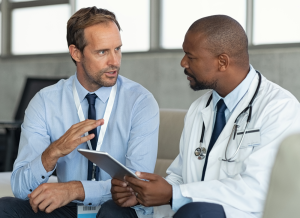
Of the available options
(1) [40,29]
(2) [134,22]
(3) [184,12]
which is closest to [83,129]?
(3) [184,12]

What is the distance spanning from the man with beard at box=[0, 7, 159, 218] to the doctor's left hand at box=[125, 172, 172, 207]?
0.24m

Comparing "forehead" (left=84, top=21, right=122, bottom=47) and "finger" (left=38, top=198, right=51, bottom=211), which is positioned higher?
"forehead" (left=84, top=21, right=122, bottom=47)

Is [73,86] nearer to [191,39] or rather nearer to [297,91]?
[191,39]

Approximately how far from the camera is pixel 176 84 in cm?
509

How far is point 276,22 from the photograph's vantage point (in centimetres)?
451

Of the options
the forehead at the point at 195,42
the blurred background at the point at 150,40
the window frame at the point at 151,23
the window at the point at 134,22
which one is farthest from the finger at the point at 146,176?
the window at the point at 134,22

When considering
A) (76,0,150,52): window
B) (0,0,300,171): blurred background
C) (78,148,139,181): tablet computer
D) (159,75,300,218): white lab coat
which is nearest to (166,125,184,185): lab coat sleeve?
(159,75,300,218): white lab coat

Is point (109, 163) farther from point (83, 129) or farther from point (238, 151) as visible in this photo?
point (238, 151)

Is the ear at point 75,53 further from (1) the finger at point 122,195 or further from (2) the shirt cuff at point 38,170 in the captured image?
(1) the finger at point 122,195

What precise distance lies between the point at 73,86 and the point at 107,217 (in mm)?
805

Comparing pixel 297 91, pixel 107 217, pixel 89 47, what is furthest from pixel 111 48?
pixel 297 91

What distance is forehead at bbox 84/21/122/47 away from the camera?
2232 millimetres

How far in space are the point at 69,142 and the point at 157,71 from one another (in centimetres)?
340

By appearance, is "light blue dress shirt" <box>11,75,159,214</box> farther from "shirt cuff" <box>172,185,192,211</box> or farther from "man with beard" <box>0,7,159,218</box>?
"shirt cuff" <box>172,185,192,211</box>
